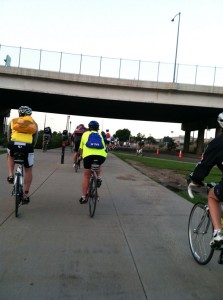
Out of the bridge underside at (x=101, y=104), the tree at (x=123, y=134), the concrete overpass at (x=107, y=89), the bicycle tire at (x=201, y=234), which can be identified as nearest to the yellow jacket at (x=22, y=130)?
the bicycle tire at (x=201, y=234)

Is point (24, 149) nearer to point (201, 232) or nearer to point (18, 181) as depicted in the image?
point (18, 181)

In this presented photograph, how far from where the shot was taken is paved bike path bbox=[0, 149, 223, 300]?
Answer: 385cm

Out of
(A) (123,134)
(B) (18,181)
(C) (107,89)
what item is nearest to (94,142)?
(B) (18,181)

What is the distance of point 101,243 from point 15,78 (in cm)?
3278

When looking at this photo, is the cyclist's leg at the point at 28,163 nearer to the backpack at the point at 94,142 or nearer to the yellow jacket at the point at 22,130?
the yellow jacket at the point at 22,130

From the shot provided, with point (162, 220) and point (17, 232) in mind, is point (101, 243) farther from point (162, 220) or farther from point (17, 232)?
point (162, 220)

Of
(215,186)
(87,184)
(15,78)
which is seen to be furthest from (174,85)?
(215,186)

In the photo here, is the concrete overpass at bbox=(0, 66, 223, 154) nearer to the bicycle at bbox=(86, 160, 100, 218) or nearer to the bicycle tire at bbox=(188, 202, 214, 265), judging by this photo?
the bicycle at bbox=(86, 160, 100, 218)

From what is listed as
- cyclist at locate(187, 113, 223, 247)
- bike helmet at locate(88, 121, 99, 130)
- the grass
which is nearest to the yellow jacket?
bike helmet at locate(88, 121, 99, 130)

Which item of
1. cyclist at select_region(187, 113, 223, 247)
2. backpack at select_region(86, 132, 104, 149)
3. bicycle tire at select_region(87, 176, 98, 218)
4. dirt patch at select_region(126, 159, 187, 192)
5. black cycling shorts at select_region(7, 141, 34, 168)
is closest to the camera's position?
cyclist at select_region(187, 113, 223, 247)

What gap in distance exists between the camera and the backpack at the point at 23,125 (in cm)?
695

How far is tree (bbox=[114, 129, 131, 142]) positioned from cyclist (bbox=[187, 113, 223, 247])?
149 m

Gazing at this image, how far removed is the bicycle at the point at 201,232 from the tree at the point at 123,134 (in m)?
148

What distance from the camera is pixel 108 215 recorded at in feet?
24.2
